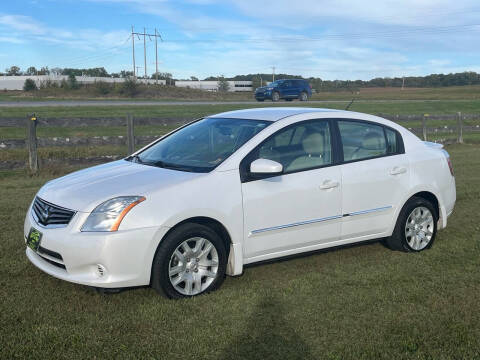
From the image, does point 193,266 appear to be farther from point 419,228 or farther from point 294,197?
point 419,228

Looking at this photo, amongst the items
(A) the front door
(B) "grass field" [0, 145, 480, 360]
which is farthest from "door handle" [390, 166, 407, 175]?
(B) "grass field" [0, 145, 480, 360]

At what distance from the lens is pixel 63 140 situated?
12.1 metres

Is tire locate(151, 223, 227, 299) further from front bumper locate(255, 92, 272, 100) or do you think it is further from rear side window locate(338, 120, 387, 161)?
front bumper locate(255, 92, 272, 100)

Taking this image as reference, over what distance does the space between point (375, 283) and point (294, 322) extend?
4.09 feet

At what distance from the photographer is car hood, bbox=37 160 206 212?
4551 mm

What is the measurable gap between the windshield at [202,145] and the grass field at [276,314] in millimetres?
1160

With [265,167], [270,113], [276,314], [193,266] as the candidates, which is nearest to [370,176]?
[270,113]

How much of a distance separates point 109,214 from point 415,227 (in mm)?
3498

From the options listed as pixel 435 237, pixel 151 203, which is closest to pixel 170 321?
pixel 151 203

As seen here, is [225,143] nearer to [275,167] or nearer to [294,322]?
[275,167]

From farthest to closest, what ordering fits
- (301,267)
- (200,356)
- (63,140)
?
(63,140)
(301,267)
(200,356)

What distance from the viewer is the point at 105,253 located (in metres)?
4.35

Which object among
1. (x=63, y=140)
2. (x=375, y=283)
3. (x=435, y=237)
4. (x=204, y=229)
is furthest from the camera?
(x=63, y=140)

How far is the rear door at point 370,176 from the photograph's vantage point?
5.64 metres
